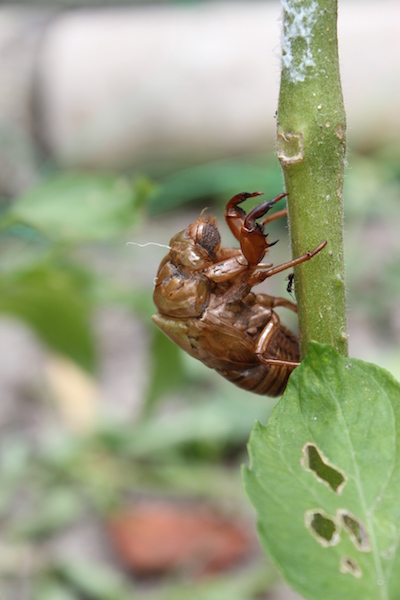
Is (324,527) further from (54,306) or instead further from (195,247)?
(54,306)

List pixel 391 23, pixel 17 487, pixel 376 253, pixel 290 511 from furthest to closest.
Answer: pixel 391 23 → pixel 376 253 → pixel 17 487 → pixel 290 511

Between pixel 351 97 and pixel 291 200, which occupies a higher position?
pixel 291 200

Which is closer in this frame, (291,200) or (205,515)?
(291,200)

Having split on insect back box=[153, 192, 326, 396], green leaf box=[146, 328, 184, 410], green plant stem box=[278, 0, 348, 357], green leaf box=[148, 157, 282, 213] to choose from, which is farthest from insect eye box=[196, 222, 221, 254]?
green leaf box=[148, 157, 282, 213]

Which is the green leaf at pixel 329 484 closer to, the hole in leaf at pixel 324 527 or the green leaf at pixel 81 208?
the hole in leaf at pixel 324 527

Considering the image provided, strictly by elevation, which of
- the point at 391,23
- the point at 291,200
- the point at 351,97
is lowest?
the point at 351,97

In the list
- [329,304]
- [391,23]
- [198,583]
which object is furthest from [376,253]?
[329,304]

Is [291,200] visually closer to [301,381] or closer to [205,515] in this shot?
[301,381]

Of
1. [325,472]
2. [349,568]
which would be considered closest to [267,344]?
[325,472]

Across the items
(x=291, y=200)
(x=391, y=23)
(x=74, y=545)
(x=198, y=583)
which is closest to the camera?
(x=291, y=200)
